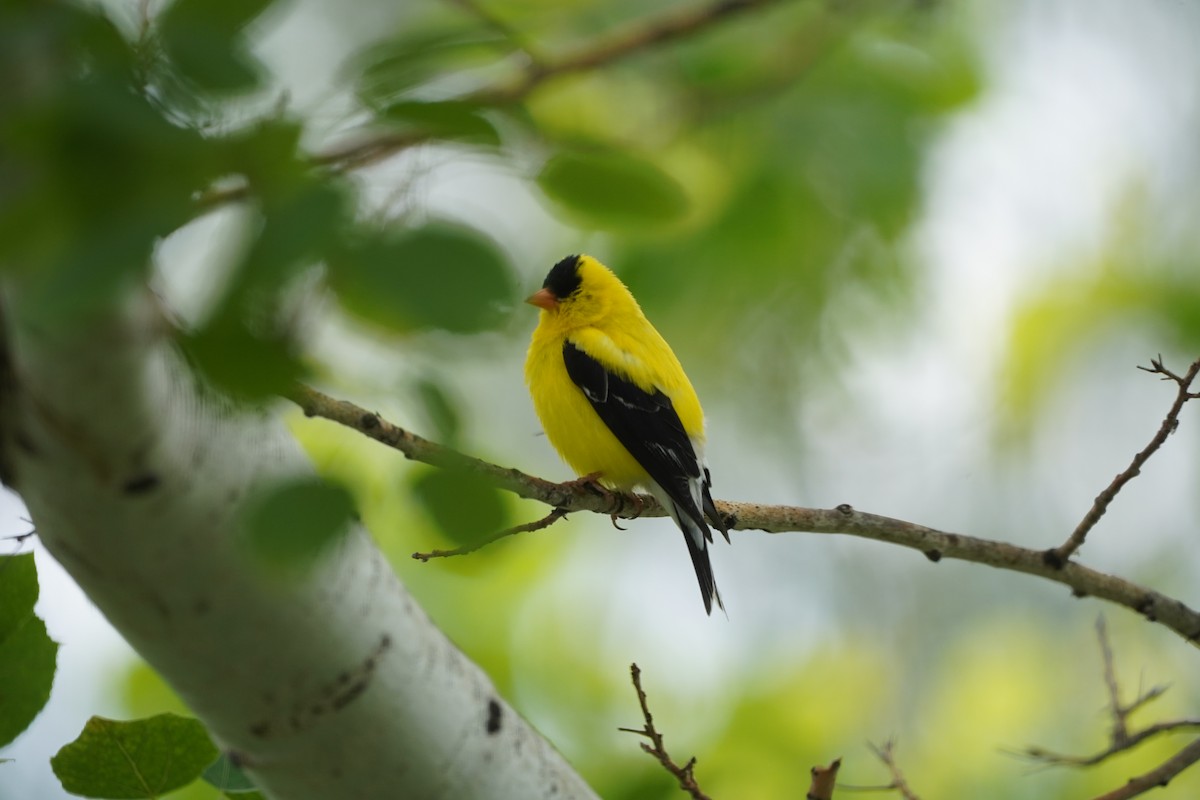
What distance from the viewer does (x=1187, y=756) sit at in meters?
2.65

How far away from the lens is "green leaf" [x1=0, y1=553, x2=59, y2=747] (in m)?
Answer: 1.68

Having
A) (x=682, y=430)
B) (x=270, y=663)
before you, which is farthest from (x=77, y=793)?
(x=682, y=430)

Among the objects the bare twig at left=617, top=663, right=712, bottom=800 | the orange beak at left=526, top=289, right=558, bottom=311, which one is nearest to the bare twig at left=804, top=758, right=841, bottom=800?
the bare twig at left=617, top=663, right=712, bottom=800

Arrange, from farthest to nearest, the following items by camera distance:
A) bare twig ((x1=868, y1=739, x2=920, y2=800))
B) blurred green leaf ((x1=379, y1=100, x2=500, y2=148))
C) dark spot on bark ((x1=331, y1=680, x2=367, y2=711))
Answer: bare twig ((x1=868, y1=739, x2=920, y2=800)), dark spot on bark ((x1=331, y1=680, x2=367, y2=711)), blurred green leaf ((x1=379, y1=100, x2=500, y2=148))

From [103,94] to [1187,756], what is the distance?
2734 mm

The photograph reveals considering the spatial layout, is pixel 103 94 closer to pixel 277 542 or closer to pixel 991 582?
pixel 277 542

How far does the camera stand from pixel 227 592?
4.18 feet

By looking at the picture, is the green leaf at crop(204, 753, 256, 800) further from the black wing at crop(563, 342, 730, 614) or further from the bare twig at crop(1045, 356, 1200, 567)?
the black wing at crop(563, 342, 730, 614)

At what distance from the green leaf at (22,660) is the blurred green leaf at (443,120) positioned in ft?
3.68

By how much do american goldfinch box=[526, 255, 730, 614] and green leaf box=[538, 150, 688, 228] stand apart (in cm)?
295

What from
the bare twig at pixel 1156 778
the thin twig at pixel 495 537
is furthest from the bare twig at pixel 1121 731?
the thin twig at pixel 495 537

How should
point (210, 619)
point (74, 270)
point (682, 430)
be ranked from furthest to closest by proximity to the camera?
point (682, 430), point (210, 619), point (74, 270)

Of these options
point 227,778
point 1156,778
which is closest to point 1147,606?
point 1156,778

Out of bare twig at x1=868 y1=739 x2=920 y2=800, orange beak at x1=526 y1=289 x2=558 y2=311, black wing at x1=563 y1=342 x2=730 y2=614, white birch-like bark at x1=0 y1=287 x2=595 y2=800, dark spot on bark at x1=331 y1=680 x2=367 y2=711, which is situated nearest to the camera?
white birch-like bark at x1=0 y1=287 x2=595 y2=800
